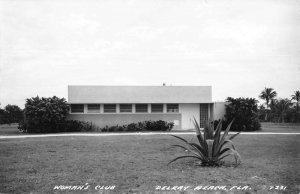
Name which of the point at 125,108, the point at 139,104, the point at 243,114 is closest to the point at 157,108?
the point at 139,104

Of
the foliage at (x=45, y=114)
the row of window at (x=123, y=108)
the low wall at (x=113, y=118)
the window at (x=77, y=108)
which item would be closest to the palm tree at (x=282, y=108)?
the row of window at (x=123, y=108)

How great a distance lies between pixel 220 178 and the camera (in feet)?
20.6

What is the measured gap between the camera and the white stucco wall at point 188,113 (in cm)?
2588

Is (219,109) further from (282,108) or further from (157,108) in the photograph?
(282,108)

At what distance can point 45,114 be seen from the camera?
22641 millimetres

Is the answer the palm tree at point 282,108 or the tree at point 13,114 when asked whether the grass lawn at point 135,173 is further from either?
the palm tree at point 282,108

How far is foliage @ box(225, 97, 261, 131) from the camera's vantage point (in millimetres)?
24531

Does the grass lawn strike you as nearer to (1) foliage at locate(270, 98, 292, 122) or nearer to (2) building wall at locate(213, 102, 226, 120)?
(2) building wall at locate(213, 102, 226, 120)

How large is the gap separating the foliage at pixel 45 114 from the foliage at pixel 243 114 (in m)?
13.9

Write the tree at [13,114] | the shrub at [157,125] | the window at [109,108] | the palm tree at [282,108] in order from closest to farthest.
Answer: the shrub at [157,125] < the window at [109,108] < the tree at [13,114] < the palm tree at [282,108]

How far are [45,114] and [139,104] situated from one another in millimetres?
7764

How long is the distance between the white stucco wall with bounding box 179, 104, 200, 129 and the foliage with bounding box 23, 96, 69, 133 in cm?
989

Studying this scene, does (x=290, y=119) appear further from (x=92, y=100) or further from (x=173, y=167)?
(x=173, y=167)

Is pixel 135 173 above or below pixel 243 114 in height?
below
